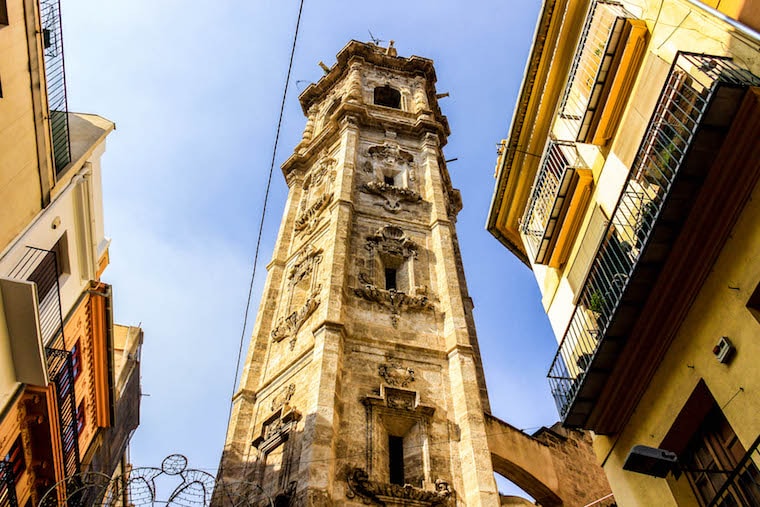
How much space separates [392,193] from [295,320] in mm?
5960

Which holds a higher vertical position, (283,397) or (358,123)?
(358,123)

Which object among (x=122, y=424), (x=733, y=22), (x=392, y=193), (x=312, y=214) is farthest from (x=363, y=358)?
(x=122, y=424)

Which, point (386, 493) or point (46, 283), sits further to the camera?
point (46, 283)

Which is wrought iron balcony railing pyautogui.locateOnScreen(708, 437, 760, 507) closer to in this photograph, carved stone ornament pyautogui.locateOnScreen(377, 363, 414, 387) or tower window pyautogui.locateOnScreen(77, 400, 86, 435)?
carved stone ornament pyautogui.locateOnScreen(377, 363, 414, 387)

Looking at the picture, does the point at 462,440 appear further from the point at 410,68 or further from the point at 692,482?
the point at 410,68

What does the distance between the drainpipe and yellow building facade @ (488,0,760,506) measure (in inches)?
1.0

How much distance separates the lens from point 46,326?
10.6 m

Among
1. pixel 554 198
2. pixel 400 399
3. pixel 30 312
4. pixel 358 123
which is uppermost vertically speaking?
pixel 358 123

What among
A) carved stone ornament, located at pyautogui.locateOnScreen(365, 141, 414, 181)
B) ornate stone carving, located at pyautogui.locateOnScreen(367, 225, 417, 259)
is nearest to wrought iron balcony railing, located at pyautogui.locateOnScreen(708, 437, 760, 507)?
ornate stone carving, located at pyautogui.locateOnScreen(367, 225, 417, 259)

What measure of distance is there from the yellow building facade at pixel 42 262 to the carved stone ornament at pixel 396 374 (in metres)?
5.40

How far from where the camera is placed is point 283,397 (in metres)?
11.7

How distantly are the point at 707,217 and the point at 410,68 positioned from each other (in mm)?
24978

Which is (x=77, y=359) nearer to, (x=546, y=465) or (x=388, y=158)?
(x=546, y=465)

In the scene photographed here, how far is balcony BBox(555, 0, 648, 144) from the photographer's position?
818 centimetres
